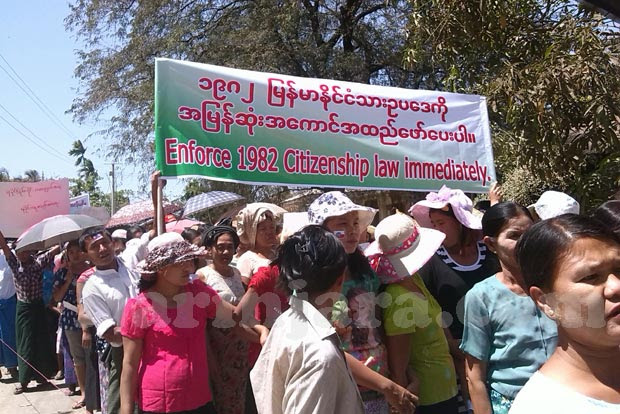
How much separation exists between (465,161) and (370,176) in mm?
777

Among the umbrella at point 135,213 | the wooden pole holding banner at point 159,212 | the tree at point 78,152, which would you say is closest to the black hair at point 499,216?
the wooden pole holding banner at point 159,212

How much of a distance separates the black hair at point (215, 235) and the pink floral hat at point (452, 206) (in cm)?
115

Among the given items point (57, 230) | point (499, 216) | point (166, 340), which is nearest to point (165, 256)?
point (166, 340)

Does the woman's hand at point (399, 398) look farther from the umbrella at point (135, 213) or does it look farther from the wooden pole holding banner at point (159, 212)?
the umbrella at point (135, 213)

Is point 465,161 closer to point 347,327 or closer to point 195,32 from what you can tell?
point 347,327

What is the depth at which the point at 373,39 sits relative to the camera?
42.5 feet

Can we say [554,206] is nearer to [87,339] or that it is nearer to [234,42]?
[87,339]

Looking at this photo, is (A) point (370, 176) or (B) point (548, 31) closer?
(A) point (370, 176)

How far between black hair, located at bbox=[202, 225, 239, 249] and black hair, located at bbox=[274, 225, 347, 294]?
5.96 ft

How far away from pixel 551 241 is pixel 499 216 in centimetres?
121

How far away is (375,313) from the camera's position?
2910mm

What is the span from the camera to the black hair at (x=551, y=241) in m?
1.53

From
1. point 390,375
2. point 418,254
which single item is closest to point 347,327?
point 390,375

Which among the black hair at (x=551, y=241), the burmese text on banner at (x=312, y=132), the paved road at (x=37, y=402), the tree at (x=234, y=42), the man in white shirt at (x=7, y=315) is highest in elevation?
the tree at (x=234, y=42)
